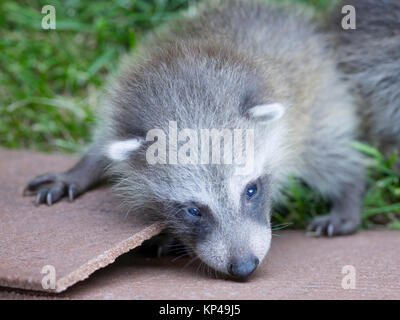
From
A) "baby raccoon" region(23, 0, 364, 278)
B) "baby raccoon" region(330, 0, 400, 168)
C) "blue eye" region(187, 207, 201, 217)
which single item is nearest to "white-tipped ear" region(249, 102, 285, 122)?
"baby raccoon" region(23, 0, 364, 278)

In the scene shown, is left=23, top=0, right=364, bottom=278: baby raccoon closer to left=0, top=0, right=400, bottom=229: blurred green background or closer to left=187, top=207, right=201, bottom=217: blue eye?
left=187, top=207, right=201, bottom=217: blue eye

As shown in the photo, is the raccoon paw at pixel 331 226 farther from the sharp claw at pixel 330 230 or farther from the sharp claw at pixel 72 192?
the sharp claw at pixel 72 192

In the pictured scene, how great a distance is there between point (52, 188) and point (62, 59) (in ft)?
7.28

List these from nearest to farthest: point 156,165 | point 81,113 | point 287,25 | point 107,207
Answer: point 156,165
point 107,207
point 287,25
point 81,113

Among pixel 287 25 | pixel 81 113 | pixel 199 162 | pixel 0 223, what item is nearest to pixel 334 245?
pixel 199 162

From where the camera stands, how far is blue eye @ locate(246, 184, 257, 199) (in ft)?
12.2

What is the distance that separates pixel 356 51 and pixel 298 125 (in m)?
1.04

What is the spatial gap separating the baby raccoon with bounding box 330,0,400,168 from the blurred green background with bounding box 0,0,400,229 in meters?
0.73

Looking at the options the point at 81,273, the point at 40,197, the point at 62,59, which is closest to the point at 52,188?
the point at 40,197

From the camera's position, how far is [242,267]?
345 cm

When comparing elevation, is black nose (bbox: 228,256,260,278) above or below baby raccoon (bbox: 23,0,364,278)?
below

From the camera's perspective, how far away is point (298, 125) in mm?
4547

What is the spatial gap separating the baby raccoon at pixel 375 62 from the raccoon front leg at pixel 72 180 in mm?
2213

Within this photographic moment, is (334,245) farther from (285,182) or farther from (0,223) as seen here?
(0,223)
